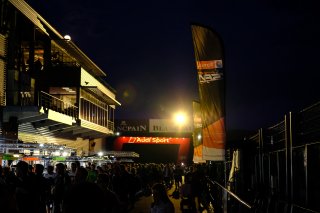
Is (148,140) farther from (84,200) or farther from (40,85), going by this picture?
(84,200)

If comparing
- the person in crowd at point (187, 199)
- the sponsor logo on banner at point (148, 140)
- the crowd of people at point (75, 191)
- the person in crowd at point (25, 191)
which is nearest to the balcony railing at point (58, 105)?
the crowd of people at point (75, 191)

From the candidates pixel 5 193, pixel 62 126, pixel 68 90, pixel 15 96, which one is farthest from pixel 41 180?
pixel 68 90

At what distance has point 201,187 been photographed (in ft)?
54.9

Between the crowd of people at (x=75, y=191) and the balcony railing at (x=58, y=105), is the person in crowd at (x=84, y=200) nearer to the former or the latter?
the crowd of people at (x=75, y=191)

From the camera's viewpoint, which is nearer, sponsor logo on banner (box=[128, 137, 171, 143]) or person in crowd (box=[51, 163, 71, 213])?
person in crowd (box=[51, 163, 71, 213])

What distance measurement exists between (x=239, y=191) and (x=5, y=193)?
912 cm

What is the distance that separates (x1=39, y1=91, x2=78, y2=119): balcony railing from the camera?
30.3 m

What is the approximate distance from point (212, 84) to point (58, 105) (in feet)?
72.2

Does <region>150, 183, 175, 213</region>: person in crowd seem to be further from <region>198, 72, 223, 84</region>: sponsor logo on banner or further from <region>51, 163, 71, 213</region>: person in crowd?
<region>198, 72, 223, 84</region>: sponsor logo on banner

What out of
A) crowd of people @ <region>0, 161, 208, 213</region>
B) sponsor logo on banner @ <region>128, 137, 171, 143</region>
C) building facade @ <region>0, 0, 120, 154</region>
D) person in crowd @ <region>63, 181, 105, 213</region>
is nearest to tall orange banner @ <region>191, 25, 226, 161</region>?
crowd of people @ <region>0, 161, 208, 213</region>

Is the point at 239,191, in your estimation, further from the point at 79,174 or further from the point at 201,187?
the point at 79,174

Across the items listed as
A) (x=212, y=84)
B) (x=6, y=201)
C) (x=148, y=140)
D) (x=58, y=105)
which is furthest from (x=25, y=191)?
(x=148, y=140)

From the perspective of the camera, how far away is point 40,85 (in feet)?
103

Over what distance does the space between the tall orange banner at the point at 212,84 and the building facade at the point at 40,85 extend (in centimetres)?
915
